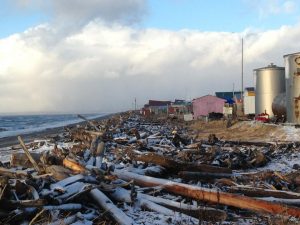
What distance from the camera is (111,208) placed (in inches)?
280

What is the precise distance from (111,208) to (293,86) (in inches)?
892

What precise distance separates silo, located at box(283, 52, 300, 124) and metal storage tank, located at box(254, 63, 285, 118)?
7155 millimetres

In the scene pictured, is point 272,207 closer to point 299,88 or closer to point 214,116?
point 299,88

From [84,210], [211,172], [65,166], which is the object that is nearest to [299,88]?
[211,172]

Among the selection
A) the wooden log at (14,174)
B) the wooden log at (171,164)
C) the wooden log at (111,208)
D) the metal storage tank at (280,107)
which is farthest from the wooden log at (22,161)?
the metal storage tank at (280,107)

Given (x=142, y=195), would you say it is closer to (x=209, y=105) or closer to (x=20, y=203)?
(x=20, y=203)

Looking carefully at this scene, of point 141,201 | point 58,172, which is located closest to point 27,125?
point 58,172

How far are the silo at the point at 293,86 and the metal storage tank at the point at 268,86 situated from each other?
716 cm

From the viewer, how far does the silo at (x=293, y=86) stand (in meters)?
27.4

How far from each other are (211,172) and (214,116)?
3715 cm

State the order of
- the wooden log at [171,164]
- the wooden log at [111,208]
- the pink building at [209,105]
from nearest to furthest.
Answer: the wooden log at [111,208] < the wooden log at [171,164] < the pink building at [209,105]

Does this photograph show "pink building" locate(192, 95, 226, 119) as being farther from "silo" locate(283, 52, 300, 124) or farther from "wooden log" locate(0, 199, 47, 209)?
"wooden log" locate(0, 199, 47, 209)

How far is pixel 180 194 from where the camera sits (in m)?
8.28

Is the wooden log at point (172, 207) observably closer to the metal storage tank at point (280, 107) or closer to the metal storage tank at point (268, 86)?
the metal storage tank at point (280, 107)
